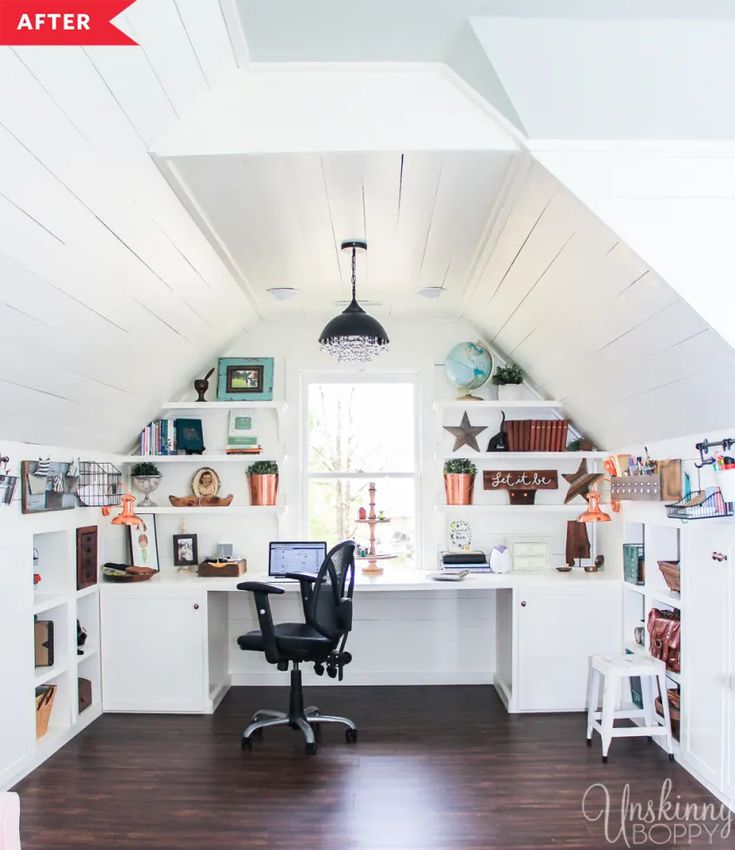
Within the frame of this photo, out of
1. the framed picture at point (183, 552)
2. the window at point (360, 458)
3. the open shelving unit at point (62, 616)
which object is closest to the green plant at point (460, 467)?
the window at point (360, 458)

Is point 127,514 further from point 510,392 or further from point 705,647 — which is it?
point 705,647

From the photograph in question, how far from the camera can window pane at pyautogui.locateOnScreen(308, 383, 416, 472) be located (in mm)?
5379

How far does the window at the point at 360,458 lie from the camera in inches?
210

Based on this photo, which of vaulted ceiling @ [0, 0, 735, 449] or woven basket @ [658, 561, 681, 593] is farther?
woven basket @ [658, 561, 681, 593]

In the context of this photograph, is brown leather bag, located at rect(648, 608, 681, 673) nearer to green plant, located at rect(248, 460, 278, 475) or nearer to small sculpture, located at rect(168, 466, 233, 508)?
green plant, located at rect(248, 460, 278, 475)

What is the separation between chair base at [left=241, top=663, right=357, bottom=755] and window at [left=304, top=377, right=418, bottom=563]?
1.30m

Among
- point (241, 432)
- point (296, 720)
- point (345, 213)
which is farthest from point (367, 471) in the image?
point (345, 213)

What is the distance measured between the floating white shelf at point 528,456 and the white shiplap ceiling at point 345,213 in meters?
1.12

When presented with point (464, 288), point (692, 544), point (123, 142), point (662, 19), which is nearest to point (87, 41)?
point (123, 142)

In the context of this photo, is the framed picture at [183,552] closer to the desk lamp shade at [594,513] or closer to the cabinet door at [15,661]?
the cabinet door at [15,661]

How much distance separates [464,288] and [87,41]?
9.30ft

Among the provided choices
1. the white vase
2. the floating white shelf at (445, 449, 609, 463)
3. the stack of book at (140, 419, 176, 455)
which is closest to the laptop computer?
the stack of book at (140, 419, 176, 455)

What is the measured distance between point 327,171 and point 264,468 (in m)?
2.54

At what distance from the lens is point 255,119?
→ 268cm
